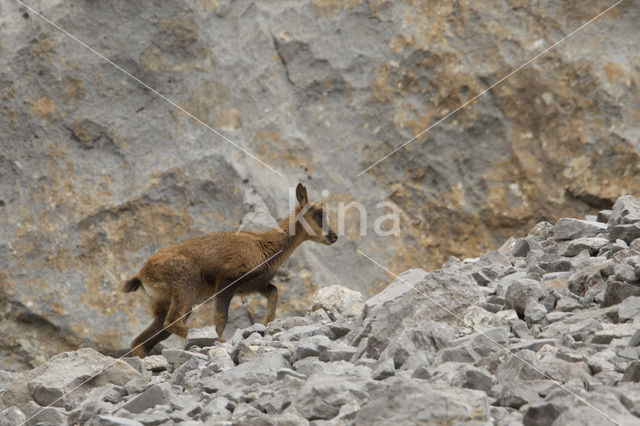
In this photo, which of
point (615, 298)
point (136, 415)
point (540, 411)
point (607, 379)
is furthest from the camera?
point (615, 298)

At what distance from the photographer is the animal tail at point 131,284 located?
755cm

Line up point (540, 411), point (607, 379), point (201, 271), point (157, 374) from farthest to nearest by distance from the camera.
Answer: point (201, 271)
point (157, 374)
point (607, 379)
point (540, 411)

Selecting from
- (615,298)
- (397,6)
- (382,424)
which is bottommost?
(615,298)

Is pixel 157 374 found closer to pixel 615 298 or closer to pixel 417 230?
pixel 615 298

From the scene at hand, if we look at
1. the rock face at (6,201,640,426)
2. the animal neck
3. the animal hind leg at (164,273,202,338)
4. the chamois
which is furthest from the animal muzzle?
the rock face at (6,201,640,426)

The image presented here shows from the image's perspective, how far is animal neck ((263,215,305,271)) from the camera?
851 cm

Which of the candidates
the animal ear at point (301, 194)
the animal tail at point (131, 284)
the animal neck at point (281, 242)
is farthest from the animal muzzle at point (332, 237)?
the animal tail at point (131, 284)

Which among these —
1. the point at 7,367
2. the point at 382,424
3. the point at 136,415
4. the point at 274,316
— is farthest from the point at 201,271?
the point at 382,424

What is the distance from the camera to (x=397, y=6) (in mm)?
9508

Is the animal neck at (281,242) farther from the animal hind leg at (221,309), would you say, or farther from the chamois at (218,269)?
the animal hind leg at (221,309)

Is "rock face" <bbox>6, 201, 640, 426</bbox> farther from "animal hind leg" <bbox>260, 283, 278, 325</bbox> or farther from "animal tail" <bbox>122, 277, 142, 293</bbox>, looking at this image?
"animal hind leg" <bbox>260, 283, 278, 325</bbox>

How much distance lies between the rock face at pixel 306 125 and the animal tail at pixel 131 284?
1.28 meters

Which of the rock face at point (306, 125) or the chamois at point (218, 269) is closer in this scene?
the chamois at point (218, 269)

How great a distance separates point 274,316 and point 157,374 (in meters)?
3.15
